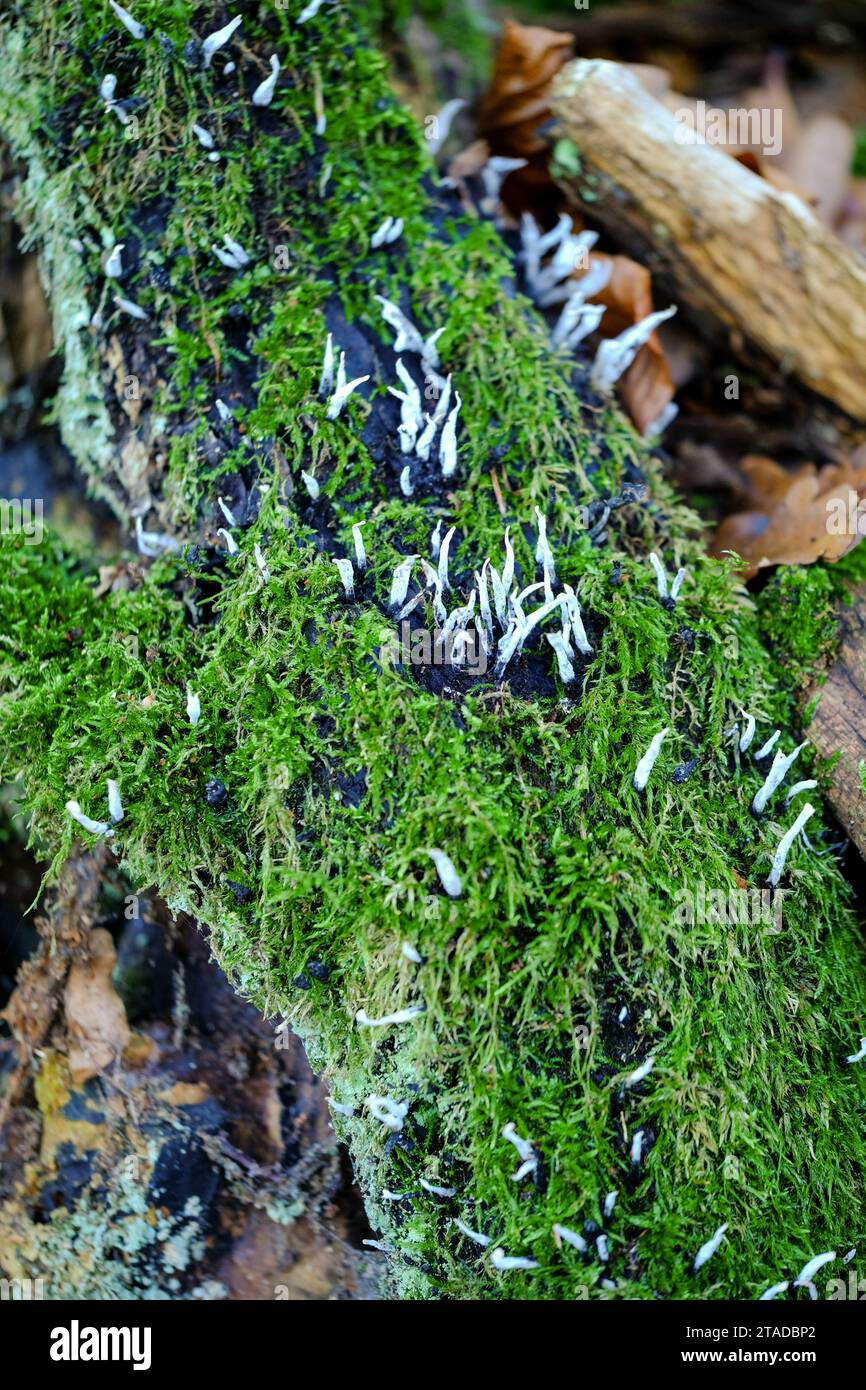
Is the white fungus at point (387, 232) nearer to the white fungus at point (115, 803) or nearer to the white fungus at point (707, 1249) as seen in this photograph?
the white fungus at point (115, 803)

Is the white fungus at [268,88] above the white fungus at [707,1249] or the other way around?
above

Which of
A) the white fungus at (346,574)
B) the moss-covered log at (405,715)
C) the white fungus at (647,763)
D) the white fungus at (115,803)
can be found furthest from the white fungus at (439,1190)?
the white fungus at (346,574)

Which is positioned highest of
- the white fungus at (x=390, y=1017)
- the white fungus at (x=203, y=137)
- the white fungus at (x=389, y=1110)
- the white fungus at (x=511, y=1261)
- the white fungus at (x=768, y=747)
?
the white fungus at (x=203, y=137)

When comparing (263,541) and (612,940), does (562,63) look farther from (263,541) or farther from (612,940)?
(612,940)

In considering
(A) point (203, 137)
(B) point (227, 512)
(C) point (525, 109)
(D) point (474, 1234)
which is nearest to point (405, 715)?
(B) point (227, 512)

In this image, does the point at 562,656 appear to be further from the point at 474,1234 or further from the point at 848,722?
the point at 474,1234

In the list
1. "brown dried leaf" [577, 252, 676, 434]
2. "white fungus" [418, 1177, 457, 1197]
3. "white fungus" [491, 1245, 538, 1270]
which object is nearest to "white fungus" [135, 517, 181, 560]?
"brown dried leaf" [577, 252, 676, 434]

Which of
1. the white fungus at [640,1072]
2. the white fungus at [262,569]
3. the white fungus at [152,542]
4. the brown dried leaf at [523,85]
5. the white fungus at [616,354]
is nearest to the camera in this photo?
the white fungus at [640,1072]
